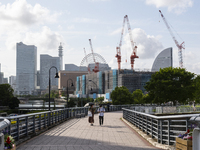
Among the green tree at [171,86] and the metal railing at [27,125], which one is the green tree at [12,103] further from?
the metal railing at [27,125]

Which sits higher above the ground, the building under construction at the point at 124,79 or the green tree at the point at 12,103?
the building under construction at the point at 124,79

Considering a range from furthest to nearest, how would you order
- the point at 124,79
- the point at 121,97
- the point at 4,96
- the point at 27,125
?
1. the point at 124,79
2. the point at 4,96
3. the point at 121,97
4. the point at 27,125

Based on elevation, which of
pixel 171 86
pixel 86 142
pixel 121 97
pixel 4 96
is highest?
pixel 171 86

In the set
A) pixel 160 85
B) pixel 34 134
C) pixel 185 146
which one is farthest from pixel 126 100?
pixel 185 146

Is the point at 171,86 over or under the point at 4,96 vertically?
over

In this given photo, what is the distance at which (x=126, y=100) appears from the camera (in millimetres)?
88875

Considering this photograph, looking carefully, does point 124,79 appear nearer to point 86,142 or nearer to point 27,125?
point 27,125

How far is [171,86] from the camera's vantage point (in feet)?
217

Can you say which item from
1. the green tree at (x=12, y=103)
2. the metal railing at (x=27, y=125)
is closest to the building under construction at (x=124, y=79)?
A: the green tree at (x=12, y=103)

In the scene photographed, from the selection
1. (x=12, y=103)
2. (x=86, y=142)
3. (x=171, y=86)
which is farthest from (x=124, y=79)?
(x=86, y=142)

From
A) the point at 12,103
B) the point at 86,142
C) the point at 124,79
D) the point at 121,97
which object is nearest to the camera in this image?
the point at 86,142

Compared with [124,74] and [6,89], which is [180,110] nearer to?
[6,89]

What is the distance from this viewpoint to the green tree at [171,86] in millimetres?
66875

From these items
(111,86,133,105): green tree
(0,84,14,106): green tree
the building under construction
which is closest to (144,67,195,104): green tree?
(111,86,133,105): green tree
